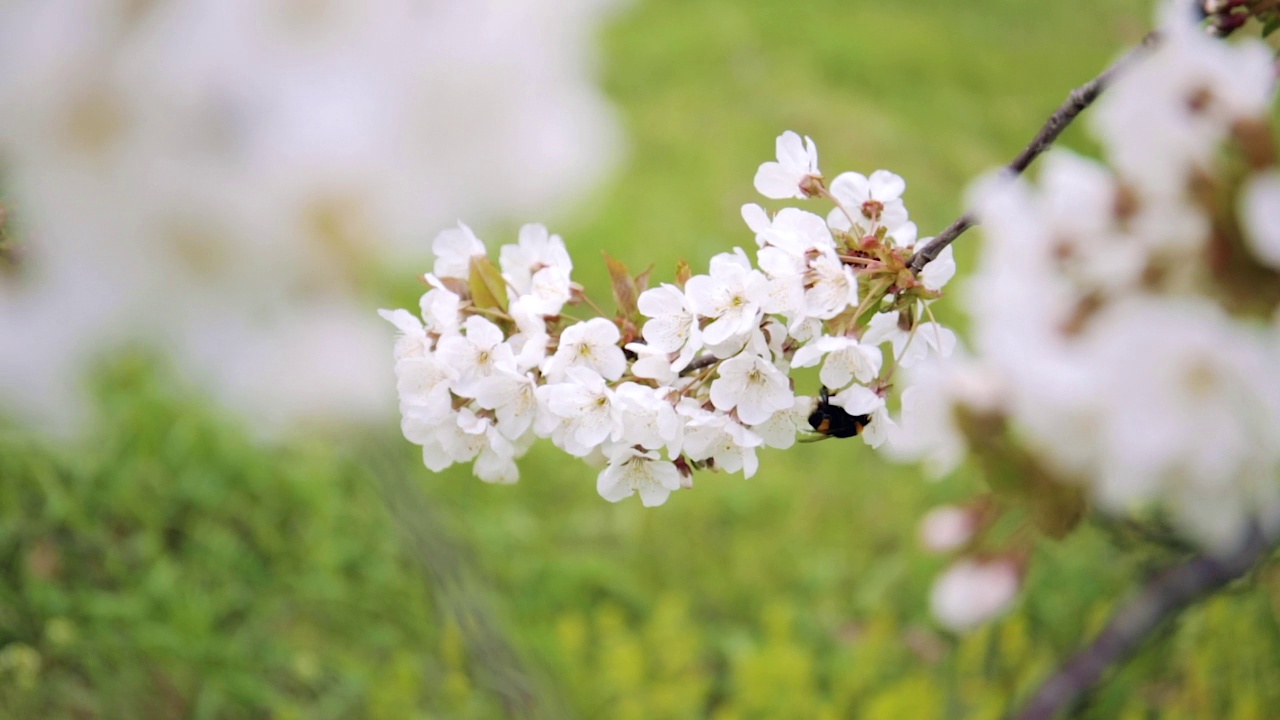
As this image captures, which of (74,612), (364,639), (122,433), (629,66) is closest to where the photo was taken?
(74,612)

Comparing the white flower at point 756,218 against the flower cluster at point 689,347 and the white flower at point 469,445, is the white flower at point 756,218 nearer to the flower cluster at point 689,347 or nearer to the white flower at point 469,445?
the flower cluster at point 689,347

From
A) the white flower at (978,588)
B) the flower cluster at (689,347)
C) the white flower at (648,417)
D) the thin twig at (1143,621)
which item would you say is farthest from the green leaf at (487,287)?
the thin twig at (1143,621)

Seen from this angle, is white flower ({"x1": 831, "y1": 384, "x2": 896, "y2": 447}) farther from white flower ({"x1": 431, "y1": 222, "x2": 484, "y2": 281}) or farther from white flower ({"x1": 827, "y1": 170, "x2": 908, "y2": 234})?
white flower ({"x1": 431, "y1": 222, "x2": 484, "y2": 281})

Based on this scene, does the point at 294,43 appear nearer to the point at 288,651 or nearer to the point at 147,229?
the point at 147,229

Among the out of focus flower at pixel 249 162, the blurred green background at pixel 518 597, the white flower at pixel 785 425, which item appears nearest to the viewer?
the out of focus flower at pixel 249 162

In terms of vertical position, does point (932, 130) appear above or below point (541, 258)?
above

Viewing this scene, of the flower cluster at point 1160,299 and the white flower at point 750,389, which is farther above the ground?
the white flower at point 750,389

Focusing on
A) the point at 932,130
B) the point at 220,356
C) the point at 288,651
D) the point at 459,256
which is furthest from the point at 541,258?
the point at 932,130

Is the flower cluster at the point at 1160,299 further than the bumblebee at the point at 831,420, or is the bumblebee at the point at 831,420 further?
the bumblebee at the point at 831,420
